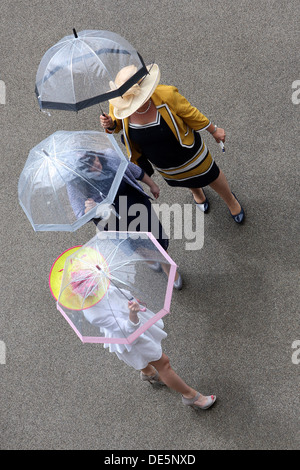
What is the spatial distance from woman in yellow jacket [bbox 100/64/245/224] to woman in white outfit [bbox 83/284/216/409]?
0.85m

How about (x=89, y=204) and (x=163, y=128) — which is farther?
(x=163, y=128)

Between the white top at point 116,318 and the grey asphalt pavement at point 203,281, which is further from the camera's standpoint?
the grey asphalt pavement at point 203,281

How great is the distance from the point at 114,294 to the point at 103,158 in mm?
658

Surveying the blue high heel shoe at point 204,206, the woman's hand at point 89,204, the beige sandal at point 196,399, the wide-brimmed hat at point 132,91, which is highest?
the wide-brimmed hat at point 132,91

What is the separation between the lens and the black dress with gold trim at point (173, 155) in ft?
9.11

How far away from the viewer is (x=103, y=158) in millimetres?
2609

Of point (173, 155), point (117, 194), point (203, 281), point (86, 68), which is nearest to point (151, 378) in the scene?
point (203, 281)

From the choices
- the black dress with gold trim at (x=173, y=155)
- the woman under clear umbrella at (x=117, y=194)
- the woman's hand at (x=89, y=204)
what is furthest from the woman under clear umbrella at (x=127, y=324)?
the black dress with gold trim at (x=173, y=155)

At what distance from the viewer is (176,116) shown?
2.75m

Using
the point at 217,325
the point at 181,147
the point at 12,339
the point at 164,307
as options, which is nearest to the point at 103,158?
the point at 181,147

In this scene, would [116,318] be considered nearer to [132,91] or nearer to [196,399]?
[196,399]

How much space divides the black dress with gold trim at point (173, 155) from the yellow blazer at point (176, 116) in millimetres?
27

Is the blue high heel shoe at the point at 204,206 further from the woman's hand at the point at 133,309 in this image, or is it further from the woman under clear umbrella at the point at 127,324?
the woman's hand at the point at 133,309

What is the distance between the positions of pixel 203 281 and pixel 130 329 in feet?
3.75
